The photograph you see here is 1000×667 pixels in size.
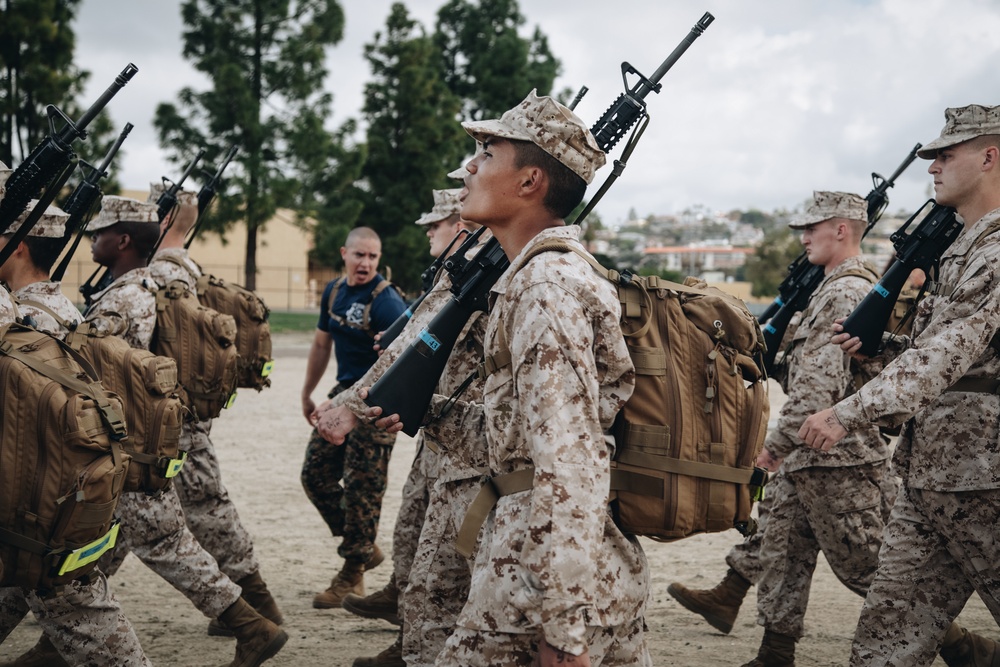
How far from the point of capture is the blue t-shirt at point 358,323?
282 inches

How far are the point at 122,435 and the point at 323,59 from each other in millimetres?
32629

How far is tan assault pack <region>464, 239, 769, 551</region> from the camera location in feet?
9.32

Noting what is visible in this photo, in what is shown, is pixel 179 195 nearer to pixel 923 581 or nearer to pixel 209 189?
pixel 209 189

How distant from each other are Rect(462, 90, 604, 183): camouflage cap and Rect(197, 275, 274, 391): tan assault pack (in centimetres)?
386

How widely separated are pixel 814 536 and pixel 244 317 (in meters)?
3.67

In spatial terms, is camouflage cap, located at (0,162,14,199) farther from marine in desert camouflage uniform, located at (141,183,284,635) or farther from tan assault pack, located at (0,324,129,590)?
marine in desert camouflage uniform, located at (141,183,284,635)

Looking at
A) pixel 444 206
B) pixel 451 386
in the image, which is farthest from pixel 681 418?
pixel 444 206

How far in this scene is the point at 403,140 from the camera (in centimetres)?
3697

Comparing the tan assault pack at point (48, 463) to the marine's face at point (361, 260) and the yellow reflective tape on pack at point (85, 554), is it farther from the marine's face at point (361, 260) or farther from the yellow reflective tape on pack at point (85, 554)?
the marine's face at point (361, 260)

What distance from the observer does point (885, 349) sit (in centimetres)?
505

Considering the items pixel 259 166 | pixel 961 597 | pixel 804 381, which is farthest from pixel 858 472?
pixel 259 166

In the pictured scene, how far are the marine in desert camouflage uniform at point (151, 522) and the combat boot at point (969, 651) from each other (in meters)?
3.38

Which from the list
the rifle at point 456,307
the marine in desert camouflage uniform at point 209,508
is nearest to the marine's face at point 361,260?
the marine in desert camouflage uniform at point 209,508

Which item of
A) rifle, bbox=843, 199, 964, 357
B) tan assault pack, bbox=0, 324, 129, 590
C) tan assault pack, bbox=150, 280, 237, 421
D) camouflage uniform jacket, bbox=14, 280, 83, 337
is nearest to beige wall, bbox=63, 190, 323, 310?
tan assault pack, bbox=150, 280, 237, 421
